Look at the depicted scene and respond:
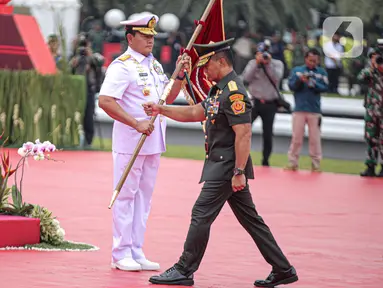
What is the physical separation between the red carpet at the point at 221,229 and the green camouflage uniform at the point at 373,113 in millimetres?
730

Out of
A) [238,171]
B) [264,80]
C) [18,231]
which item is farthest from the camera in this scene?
[264,80]

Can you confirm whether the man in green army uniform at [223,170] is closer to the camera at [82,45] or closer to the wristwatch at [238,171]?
the wristwatch at [238,171]

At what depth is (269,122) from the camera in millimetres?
20344

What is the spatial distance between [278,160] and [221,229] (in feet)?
33.8

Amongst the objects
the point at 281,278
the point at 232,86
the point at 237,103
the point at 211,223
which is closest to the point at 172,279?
the point at 211,223

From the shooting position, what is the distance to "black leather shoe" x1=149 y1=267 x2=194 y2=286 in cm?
890

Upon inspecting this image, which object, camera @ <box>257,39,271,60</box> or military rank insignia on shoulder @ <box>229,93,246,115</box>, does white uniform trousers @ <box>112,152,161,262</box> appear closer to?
military rank insignia on shoulder @ <box>229,93,246,115</box>


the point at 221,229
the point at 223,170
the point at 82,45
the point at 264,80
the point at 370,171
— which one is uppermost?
the point at 223,170

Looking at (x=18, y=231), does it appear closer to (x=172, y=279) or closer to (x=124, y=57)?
(x=124, y=57)

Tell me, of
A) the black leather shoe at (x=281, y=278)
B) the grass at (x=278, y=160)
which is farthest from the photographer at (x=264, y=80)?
the black leather shoe at (x=281, y=278)

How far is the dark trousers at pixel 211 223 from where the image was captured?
8883 mm

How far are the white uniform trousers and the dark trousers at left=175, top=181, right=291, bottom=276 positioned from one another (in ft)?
2.49

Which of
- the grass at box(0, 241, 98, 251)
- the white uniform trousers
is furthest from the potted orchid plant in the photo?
the white uniform trousers

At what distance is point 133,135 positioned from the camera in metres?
9.55
